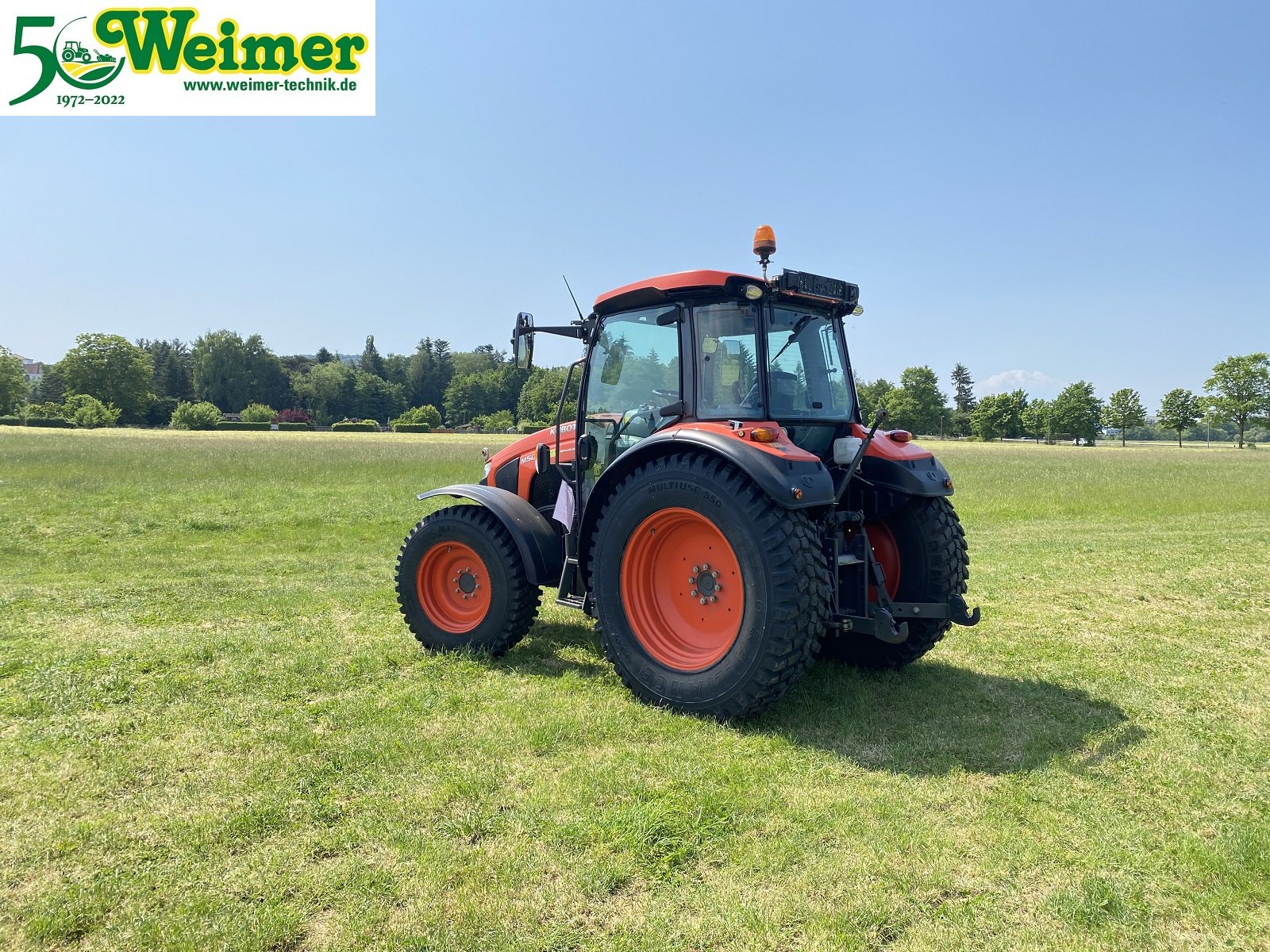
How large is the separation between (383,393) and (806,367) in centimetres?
10160

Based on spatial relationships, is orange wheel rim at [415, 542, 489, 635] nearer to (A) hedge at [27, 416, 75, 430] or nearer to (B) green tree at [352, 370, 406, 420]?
(A) hedge at [27, 416, 75, 430]

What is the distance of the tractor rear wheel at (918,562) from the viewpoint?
503 centimetres

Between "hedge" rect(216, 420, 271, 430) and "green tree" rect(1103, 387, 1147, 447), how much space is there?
3787 inches

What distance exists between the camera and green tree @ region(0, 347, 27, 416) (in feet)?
234

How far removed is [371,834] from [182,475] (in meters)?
19.4

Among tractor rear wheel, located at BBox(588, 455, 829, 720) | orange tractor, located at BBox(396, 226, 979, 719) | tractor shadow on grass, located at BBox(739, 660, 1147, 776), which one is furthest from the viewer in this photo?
orange tractor, located at BBox(396, 226, 979, 719)

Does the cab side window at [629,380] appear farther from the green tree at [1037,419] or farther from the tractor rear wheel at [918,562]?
the green tree at [1037,419]

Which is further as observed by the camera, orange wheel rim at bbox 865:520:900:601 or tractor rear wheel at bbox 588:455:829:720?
orange wheel rim at bbox 865:520:900:601

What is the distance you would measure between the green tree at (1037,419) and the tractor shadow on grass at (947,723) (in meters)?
101

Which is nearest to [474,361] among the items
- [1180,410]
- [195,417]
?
[195,417]

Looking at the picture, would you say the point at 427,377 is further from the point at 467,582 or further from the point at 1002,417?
the point at 467,582

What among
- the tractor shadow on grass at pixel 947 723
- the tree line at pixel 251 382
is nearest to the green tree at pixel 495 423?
the tree line at pixel 251 382

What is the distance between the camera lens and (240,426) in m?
73.2

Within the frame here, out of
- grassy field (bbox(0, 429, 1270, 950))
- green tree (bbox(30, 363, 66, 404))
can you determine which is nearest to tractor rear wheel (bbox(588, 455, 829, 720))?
grassy field (bbox(0, 429, 1270, 950))
